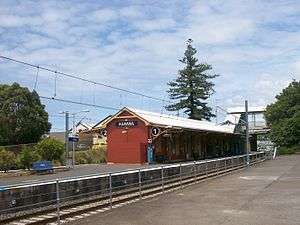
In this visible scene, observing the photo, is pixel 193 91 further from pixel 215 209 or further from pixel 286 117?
pixel 215 209

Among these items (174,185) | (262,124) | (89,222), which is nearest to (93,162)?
(174,185)

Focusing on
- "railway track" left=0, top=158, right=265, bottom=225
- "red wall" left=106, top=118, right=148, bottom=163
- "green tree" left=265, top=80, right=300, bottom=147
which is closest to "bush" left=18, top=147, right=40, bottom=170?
"red wall" left=106, top=118, right=148, bottom=163

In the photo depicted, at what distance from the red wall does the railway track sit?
21375 millimetres

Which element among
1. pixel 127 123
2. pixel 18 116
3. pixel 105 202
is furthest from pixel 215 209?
pixel 18 116

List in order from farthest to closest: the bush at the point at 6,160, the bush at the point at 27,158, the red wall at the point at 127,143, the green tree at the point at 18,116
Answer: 1. the green tree at the point at 18,116
2. the red wall at the point at 127,143
3. the bush at the point at 27,158
4. the bush at the point at 6,160

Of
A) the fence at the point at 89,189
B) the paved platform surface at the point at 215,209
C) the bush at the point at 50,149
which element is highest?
the bush at the point at 50,149

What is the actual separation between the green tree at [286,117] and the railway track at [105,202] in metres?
54.4

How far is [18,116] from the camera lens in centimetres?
6725

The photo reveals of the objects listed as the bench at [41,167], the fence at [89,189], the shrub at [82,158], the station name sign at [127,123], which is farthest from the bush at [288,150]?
the fence at [89,189]

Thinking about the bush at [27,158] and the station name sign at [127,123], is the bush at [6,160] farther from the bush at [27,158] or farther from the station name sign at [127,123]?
the station name sign at [127,123]

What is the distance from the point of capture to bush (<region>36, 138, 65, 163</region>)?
44750 millimetres

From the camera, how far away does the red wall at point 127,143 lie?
47.2 meters

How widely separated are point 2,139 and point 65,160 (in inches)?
803

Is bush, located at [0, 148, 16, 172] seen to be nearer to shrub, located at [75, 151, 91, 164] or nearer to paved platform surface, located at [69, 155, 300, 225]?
shrub, located at [75, 151, 91, 164]
